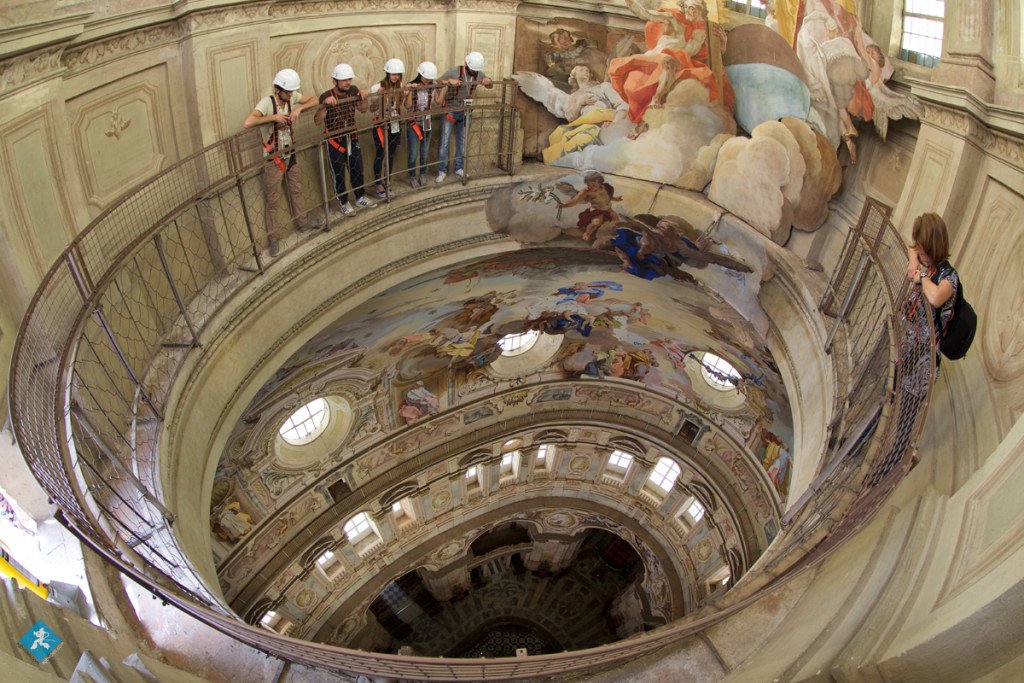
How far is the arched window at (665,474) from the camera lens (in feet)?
55.4

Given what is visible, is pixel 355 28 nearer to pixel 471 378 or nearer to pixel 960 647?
pixel 471 378

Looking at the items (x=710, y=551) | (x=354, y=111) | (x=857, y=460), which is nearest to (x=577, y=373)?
(x=710, y=551)

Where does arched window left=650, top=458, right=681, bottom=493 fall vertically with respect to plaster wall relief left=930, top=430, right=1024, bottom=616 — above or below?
below

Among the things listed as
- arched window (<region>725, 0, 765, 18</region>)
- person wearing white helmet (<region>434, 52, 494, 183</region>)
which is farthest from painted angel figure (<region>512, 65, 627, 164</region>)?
arched window (<region>725, 0, 765, 18</region>)

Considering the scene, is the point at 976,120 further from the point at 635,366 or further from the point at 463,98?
the point at 635,366

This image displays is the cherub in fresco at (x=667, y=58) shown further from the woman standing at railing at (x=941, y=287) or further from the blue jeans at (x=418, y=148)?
the woman standing at railing at (x=941, y=287)

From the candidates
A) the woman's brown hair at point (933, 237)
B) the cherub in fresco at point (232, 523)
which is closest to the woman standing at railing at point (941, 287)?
the woman's brown hair at point (933, 237)

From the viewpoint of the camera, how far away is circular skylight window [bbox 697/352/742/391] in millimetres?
13883

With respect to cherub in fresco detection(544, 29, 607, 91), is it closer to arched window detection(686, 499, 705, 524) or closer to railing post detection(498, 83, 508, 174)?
railing post detection(498, 83, 508, 174)

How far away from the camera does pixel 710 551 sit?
15992 mm

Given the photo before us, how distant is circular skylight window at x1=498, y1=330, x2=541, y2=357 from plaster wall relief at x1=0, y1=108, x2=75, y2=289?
854 cm

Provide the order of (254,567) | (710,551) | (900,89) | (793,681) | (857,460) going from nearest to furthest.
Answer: (793,681) < (857,460) < (900,89) < (254,567) < (710,551)

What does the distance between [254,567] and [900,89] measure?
11.8 metres

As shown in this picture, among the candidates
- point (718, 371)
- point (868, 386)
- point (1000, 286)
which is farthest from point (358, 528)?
point (1000, 286)
